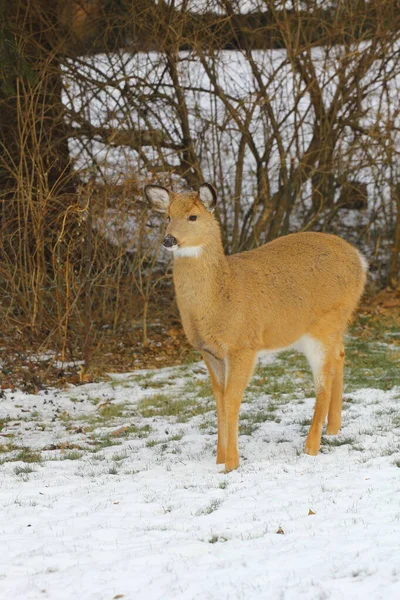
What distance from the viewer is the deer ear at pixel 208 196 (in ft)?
20.9

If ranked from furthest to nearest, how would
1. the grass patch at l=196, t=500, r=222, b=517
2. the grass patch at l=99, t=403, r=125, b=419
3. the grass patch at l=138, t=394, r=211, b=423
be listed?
the grass patch at l=99, t=403, r=125, b=419
the grass patch at l=138, t=394, r=211, b=423
the grass patch at l=196, t=500, r=222, b=517

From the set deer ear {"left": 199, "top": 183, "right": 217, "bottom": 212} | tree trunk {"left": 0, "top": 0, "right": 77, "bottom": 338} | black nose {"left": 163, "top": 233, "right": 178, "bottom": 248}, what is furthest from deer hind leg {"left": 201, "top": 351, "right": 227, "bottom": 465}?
tree trunk {"left": 0, "top": 0, "right": 77, "bottom": 338}

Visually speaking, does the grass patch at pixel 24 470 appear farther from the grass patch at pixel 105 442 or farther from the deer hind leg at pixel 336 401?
the deer hind leg at pixel 336 401

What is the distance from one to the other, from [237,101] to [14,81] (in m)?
3.17

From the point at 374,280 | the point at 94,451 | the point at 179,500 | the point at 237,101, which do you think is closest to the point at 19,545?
the point at 179,500

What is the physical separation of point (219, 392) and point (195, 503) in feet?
4.33

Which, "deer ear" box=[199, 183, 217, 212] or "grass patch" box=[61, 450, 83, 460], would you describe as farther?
"grass patch" box=[61, 450, 83, 460]

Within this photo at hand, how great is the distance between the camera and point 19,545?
499cm

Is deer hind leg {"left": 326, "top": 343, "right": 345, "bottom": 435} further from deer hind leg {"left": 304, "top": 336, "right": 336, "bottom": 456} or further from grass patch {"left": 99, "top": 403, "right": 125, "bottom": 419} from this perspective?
grass patch {"left": 99, "top": 403, "right": 125, "bottom": 419}

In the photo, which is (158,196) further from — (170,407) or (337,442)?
(170,407)

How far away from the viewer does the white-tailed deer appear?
6469mm

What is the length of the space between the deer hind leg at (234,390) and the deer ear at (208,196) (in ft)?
3.66

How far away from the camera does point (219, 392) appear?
6758 mm

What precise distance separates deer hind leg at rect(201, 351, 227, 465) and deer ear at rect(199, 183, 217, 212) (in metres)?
1.14
